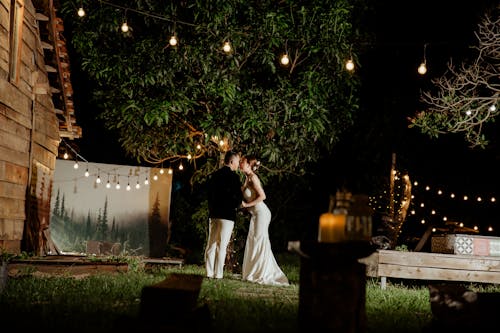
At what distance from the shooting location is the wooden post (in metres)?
4.12

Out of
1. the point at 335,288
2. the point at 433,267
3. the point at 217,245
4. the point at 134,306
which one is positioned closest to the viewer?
the point at 335,288

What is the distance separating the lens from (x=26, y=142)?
11164mm

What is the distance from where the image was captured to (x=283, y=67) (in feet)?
39.8

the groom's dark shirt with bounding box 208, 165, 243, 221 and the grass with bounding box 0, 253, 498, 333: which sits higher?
the groom's dark shirt with bounding box 208, 165, 243, 221

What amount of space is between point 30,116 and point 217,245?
4.96 m

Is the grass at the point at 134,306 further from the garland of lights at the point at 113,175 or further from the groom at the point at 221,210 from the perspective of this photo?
the garland of lights at the point at 113,175

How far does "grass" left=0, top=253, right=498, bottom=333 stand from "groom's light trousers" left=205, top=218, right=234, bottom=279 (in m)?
0.47

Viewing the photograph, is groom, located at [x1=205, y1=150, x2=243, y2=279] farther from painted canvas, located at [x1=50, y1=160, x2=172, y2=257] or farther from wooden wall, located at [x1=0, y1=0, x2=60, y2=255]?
painted canvas, located at [x1=50, y1=160, x2=172, y2=257]

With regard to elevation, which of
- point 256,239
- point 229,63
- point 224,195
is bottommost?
point 256,239

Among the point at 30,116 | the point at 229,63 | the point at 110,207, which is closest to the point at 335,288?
the point at 229,63

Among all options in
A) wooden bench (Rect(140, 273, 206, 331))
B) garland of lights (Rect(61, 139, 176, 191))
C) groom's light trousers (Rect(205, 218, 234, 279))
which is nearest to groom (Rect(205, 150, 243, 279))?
groom's light trousers (Rect(205, 218, 234, 279))

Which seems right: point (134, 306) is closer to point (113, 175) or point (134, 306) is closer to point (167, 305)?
point (167, 305)

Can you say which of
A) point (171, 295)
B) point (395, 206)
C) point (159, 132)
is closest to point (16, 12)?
point (159, 132)

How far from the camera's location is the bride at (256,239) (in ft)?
30.7
